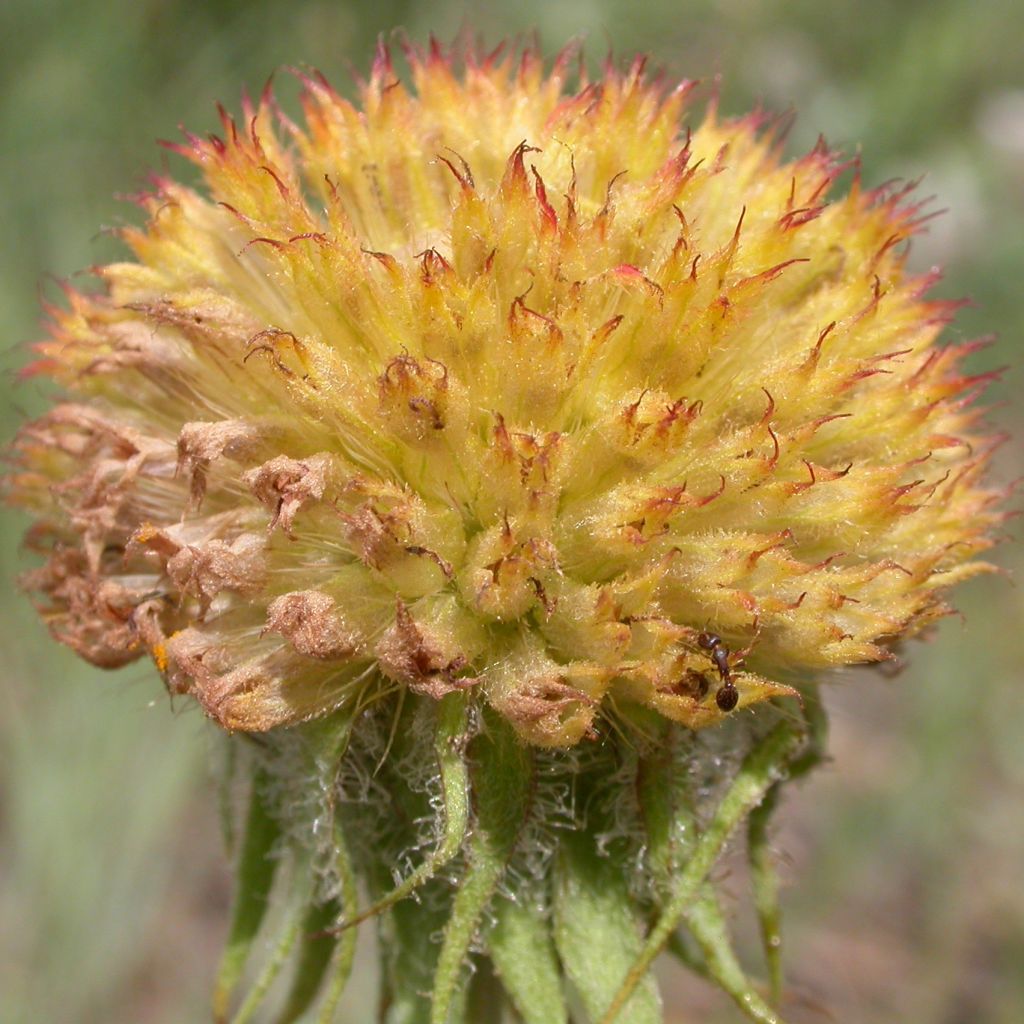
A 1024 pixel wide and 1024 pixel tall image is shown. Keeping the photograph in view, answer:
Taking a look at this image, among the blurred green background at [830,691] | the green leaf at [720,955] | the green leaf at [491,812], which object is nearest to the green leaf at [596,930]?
the green leaf at [720,955]

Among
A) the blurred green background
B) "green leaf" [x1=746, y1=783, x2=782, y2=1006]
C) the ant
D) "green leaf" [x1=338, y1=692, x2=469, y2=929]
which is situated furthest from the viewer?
the blurred green background

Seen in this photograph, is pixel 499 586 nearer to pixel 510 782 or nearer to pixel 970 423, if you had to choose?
pixel 510 782

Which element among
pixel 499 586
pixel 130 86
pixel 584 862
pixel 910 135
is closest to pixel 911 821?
pixel 910 135

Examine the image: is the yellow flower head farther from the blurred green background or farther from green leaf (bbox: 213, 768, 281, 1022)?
the blurred green background

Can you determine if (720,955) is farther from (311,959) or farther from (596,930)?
(311,959)

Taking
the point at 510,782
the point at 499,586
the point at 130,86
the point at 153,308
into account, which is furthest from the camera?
the point at 130,86

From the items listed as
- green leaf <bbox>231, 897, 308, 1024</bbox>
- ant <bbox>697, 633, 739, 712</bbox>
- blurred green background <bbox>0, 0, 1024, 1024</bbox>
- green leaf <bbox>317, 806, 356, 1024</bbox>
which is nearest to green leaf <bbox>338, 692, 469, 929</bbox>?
green leaf <bbox>317, 806, 356, 1024</bbox>
